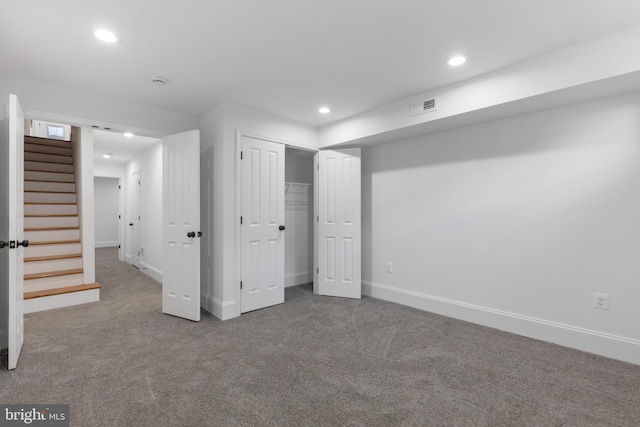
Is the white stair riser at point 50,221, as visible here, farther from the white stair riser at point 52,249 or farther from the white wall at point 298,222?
the white wall at point 298,222

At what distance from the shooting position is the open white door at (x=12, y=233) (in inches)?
88.4

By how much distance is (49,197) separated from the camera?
485cm

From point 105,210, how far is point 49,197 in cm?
550

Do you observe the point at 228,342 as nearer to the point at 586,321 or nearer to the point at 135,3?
the point at 135,3

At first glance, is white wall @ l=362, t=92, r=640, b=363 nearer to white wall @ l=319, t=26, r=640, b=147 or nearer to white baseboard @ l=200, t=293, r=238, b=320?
white wall @ l=319, t=26, r=640, b=147

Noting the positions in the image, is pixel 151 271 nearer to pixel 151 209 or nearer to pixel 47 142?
pixel 151 209

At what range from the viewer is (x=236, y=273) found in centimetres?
353

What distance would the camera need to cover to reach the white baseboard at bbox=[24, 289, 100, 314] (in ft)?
11.9

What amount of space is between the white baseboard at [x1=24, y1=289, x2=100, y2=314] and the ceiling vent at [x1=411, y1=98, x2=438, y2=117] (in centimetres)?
466

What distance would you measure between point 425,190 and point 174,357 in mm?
3164

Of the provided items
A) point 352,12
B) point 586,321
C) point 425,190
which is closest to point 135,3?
point 352,12

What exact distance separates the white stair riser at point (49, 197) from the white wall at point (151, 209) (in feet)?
3.69

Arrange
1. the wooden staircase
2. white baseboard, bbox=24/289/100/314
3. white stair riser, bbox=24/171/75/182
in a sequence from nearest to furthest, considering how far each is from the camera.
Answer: white baseboard, bbox=24/289/100/314 → the wooden staircase → white stair riser, bbox=24/171/75/182

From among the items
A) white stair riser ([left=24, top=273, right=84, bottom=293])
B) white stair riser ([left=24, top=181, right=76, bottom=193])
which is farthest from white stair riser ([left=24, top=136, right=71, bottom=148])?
white stair riser ([left=24, top=273, right=84, bottom=293])
